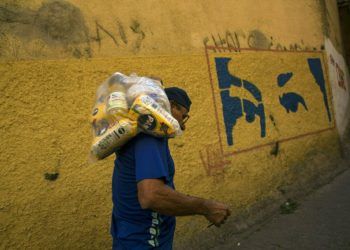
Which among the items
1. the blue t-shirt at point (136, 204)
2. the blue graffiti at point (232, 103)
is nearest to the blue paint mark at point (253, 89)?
the blue graffiti at point (232, 103)

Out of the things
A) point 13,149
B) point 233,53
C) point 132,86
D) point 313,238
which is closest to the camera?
point 132,86

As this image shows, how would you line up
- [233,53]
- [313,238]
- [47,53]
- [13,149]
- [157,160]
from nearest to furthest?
[157,160]
[13,149]
[47,53]
[313,238]
[233,53]

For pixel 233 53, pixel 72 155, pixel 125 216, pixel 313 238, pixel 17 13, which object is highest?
pixel 17 13

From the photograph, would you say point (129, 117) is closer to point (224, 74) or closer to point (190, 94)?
point (190, 94)

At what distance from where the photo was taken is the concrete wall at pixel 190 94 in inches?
119

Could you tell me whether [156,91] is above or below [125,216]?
above

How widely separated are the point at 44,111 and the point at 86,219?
0.89m

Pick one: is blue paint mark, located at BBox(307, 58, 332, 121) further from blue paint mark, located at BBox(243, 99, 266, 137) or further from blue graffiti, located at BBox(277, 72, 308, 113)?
blue paint mark, located at BBox(243, 99, 266, 137)

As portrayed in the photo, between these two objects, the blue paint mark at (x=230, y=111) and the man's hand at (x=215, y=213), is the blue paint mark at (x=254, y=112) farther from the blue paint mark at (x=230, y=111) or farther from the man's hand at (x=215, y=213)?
the man's hand at (x=215, y=213)

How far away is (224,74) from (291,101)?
1.48 metres

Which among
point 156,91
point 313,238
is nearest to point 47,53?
point 156,91

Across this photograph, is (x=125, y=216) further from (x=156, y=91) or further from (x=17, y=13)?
(x=17, y=13)

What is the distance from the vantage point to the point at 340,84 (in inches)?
308

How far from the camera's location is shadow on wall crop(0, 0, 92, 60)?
118 inches
